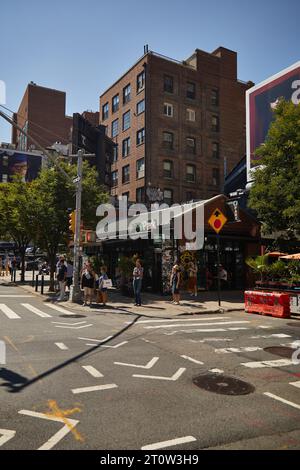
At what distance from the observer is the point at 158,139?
1527 inches

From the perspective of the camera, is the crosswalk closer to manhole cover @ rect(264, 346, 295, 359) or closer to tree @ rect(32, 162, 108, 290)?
tree @ rect(32, 162, 108, 290)

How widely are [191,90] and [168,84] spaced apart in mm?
2977

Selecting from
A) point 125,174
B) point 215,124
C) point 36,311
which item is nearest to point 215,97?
point 215,124

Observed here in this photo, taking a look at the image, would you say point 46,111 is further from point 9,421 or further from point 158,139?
point 9,421

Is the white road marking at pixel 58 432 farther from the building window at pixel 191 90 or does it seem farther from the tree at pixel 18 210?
the building window at pixel 191 90

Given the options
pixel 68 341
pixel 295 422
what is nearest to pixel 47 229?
pixel 68 341

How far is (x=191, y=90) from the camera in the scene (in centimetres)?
4172

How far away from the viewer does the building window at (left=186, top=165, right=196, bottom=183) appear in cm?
4047

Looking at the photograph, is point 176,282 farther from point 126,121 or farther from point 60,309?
point 126,121

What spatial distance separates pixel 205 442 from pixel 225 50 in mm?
47875

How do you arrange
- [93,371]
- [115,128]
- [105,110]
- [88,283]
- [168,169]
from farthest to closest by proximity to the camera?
1. [105,110]
2. [115,128]
3. [168,169]
4. [88,283]
5. [93,371]

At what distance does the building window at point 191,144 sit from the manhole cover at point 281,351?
33.7 m

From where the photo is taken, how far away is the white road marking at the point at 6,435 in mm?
4054

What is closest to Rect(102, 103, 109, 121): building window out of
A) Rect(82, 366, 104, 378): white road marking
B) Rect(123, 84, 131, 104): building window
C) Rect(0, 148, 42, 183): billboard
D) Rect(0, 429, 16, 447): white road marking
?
Rect(123, 84, 131, 104): building window
